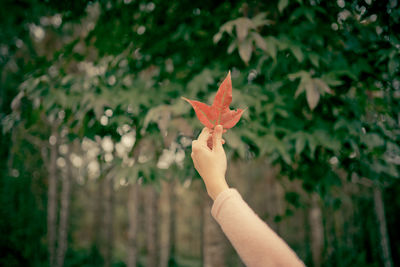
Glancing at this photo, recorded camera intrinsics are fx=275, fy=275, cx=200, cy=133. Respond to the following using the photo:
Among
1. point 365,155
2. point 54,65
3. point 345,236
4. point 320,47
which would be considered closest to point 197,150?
point 320,47

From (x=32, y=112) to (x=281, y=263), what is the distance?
7.56ft

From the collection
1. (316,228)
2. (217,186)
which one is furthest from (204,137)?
(316,228)

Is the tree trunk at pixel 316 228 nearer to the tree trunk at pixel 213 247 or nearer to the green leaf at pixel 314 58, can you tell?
the tree trunk at pixel 213 247

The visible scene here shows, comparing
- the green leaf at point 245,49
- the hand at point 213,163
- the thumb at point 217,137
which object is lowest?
the hand at point 213,163

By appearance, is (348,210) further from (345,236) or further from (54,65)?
(54,65)

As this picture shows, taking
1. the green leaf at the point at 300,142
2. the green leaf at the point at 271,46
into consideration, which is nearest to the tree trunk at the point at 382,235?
the green leaf at the point at 300,142

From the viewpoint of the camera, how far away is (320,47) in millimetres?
2012

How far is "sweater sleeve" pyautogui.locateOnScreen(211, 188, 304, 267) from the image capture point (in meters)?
0.72

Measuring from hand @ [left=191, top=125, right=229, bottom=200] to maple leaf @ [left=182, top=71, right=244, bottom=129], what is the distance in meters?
0.04

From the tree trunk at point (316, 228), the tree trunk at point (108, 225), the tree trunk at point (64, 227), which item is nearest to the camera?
the tree trunk at point (316, 228)

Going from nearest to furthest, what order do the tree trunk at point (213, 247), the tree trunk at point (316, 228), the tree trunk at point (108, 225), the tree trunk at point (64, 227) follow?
the tree trunk at point (213, 247) < the tree trunk at point (316, 228) < the tree trunk at point (64, 227) < the tree trunk at point (108, 225)

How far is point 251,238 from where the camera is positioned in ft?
2.44

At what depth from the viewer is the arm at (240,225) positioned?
28.5 inches

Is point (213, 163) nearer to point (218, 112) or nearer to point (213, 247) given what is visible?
point (218, 112)
